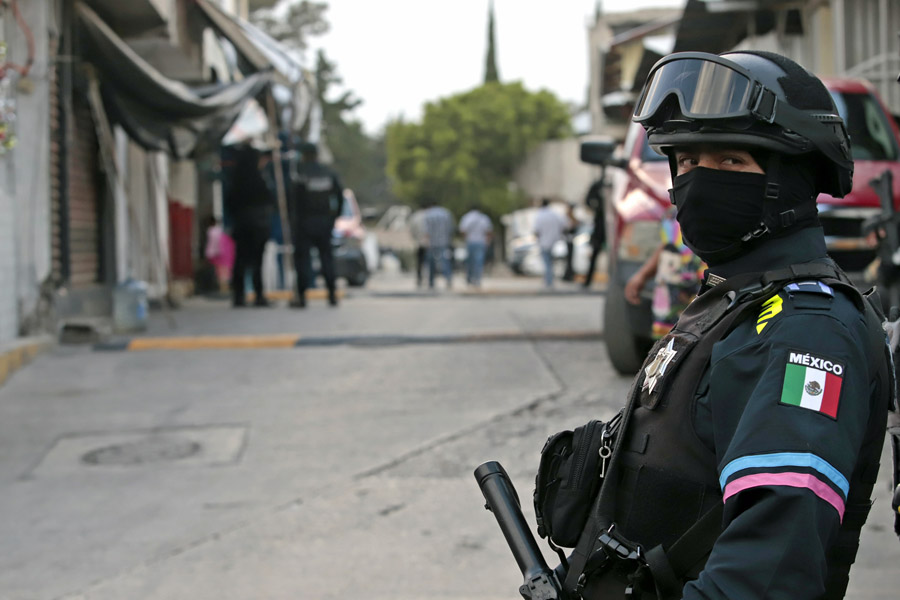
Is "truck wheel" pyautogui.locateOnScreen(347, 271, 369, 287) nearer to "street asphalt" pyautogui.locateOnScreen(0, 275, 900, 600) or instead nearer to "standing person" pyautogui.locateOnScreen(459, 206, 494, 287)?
A: "standing person" pyautogui.locateOnScreen(459, 206, 494, 287)

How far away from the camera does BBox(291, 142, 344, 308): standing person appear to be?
13.6 meters

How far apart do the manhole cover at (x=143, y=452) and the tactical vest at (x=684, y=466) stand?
459cm

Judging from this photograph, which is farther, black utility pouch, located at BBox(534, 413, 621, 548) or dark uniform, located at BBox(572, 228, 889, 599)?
black utility pouch, located at BBox(534, 413, 621, 548)

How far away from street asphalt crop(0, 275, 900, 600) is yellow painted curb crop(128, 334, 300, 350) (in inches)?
1.0

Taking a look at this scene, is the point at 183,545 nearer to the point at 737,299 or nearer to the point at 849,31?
the point at 737,299

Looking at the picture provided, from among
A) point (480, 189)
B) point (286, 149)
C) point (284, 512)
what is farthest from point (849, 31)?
point (480, 189)

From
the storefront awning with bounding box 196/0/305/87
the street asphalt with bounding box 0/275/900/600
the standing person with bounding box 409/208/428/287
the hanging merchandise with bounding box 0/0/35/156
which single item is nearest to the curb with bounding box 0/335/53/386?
the street asphalt with bounding box 0/275/900/600

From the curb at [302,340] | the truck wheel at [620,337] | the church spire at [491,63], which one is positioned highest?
the church spire at [491,63]

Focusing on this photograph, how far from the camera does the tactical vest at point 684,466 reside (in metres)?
1.55

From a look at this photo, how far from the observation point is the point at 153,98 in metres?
11.0

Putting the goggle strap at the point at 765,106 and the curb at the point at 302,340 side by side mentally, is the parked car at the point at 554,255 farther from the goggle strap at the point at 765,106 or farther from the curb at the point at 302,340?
the goggle strap at the point at 765,106

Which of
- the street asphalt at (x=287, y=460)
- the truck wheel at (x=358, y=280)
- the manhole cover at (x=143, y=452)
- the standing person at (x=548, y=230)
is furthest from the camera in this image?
the truck wheel at (x=358, y=280)

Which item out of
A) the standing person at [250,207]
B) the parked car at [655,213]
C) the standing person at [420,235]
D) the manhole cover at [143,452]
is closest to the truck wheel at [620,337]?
the parked car at [655,213]

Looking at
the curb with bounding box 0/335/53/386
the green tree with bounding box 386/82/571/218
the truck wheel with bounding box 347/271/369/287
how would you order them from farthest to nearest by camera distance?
1. the green tree with bounding box 386/82/571/218
2. the truck wheel with bounding box 347/271/369/287
3. the curb with bounding box 0/335/53/386
